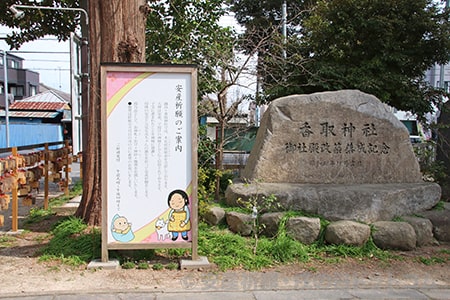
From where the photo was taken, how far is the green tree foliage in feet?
34.0

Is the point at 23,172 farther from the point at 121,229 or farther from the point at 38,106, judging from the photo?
the point at 38,106

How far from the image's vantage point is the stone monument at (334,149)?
6414 millimetres

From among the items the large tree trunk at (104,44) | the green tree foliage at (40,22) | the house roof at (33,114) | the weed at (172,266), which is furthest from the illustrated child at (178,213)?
the house roof at (33,114)

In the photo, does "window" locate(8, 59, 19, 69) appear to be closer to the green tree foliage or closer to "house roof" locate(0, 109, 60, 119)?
"house roof" locate(0, 109, 60, 119)

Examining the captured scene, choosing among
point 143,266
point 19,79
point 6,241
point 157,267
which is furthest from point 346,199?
point 19,79

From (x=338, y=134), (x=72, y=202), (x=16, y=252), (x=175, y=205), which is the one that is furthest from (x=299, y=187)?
(x=72, y=202)

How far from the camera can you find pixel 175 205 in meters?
4.71

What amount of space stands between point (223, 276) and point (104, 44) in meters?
3.74

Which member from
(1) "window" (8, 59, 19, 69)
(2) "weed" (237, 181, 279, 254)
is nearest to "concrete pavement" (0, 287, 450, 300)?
(2) "weed" (237, 181, 279, 254)

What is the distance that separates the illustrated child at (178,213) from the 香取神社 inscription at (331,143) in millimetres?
1960

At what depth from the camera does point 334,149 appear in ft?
21.4

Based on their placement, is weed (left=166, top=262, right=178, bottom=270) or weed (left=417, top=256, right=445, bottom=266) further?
weed (left=417, top=256, right=445, bottom=266)

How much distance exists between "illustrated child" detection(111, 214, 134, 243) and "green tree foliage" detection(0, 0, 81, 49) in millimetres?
7519

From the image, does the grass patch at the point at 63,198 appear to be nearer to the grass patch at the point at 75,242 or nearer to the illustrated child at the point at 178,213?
the grass patch at the point at 75,242
